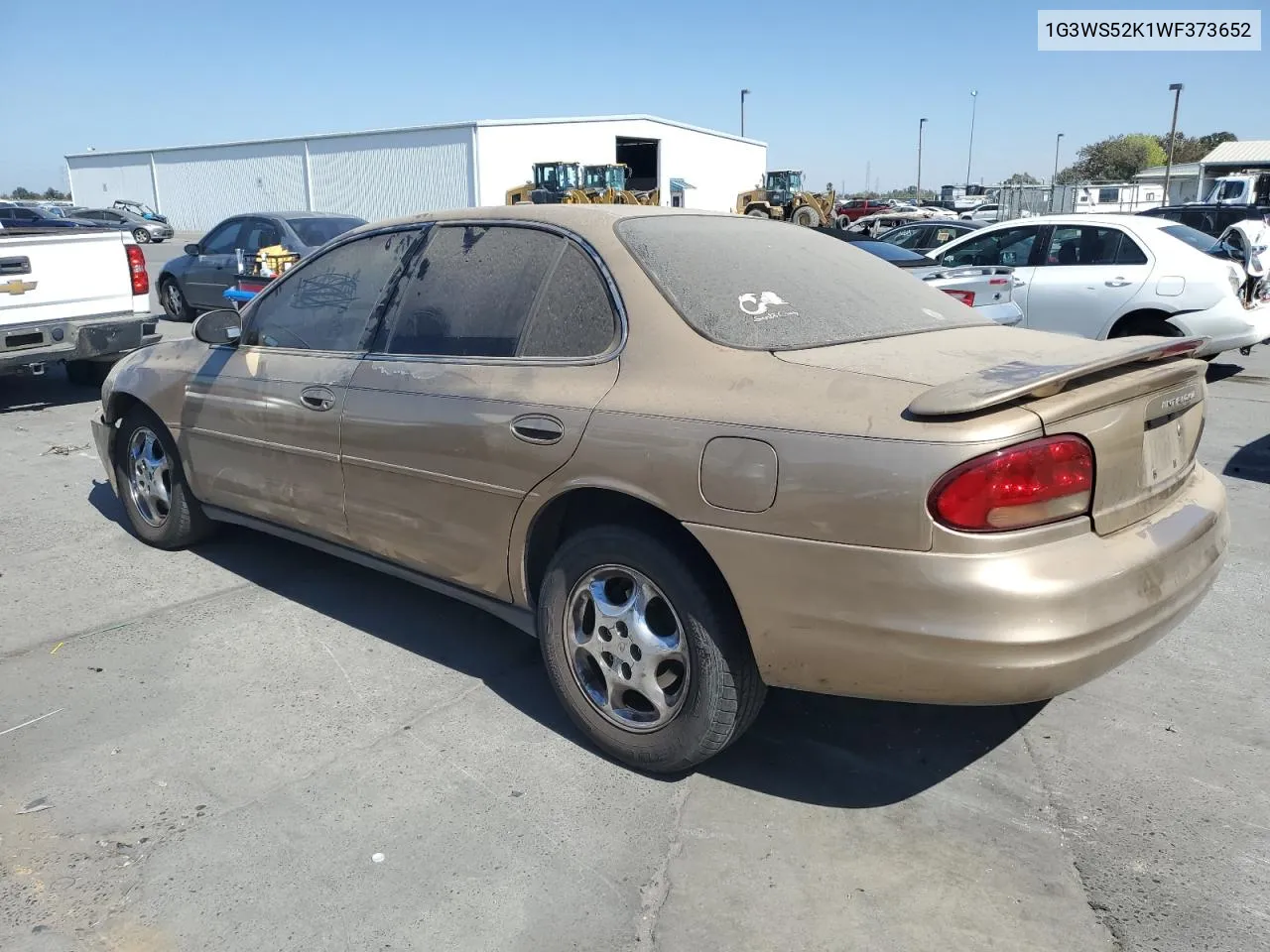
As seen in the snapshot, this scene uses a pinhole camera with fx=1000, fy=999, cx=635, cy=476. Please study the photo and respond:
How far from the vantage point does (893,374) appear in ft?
8.74

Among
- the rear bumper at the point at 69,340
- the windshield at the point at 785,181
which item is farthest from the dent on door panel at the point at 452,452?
the windshield at the point at 785,181

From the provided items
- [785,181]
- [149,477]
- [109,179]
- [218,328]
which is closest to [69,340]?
[149,477]

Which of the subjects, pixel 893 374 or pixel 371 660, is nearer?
pixel 893 374

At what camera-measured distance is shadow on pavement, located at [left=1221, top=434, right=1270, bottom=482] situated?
20.9ft

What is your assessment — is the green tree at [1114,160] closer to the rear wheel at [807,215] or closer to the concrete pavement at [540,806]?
the rear wheel at [807,215]

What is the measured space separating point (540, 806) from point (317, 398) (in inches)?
73.5

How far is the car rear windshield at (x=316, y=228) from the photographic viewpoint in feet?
40.5

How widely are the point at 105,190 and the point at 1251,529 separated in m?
61.8

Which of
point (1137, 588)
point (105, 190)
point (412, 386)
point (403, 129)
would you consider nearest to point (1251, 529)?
point (1137, 588)

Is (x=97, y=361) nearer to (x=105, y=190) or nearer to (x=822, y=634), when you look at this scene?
(x=822, y=634)

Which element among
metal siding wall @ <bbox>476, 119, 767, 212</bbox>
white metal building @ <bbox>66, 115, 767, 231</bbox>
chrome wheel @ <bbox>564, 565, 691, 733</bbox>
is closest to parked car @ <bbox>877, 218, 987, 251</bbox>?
chrome wheel @ <bbox>564, 565, 691, 733</bbox>

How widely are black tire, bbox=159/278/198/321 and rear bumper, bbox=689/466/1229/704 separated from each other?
13688mm

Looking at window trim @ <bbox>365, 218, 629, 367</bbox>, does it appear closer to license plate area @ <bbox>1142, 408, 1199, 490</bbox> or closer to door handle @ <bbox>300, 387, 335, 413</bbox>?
door handle @ <bbox>300, 387, 335, 413</bbox>

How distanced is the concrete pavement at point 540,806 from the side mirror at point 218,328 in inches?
48.0
